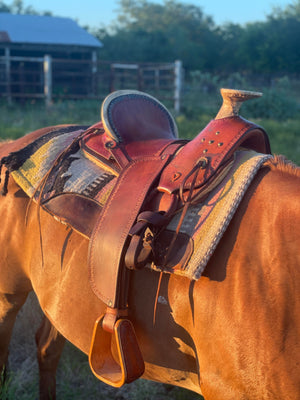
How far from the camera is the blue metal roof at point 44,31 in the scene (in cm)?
2156

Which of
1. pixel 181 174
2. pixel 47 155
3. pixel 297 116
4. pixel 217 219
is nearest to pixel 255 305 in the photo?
pixel 217 219

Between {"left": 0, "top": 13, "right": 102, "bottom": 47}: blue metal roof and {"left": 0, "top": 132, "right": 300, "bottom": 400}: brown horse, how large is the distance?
70.0ft

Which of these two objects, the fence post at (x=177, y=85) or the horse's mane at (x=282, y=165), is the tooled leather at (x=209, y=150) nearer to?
the horse's mane at (x=282, y=165)

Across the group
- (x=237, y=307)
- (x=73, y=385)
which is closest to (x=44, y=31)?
(x=73, y=385)

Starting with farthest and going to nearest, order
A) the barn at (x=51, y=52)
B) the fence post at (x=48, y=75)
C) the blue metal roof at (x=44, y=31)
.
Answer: the blue metal roof at (x=44, y=31), the barn at (x=51, y=52), the fence post at (x=48, y=75)

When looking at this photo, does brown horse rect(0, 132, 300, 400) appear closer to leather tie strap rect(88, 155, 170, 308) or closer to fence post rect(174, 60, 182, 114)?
leather tie strap rect(88, 155, 170, 308)

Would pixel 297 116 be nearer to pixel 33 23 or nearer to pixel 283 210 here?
→ pixel 33 23

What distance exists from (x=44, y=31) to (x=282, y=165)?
23752mm

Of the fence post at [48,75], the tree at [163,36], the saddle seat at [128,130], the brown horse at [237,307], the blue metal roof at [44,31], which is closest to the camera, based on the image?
the brown horse at [237,307]

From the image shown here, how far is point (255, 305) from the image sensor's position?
146 centimetres

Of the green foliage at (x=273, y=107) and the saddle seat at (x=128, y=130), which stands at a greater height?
the saddle seat at (x=128, y=130)

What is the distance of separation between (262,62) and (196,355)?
1696 inches

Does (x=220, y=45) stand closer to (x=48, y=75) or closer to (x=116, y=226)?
(x=48, y=75)

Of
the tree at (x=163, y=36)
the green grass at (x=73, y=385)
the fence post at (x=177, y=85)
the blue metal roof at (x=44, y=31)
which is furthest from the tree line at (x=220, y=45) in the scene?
the green grass at (x=73, y=385)
